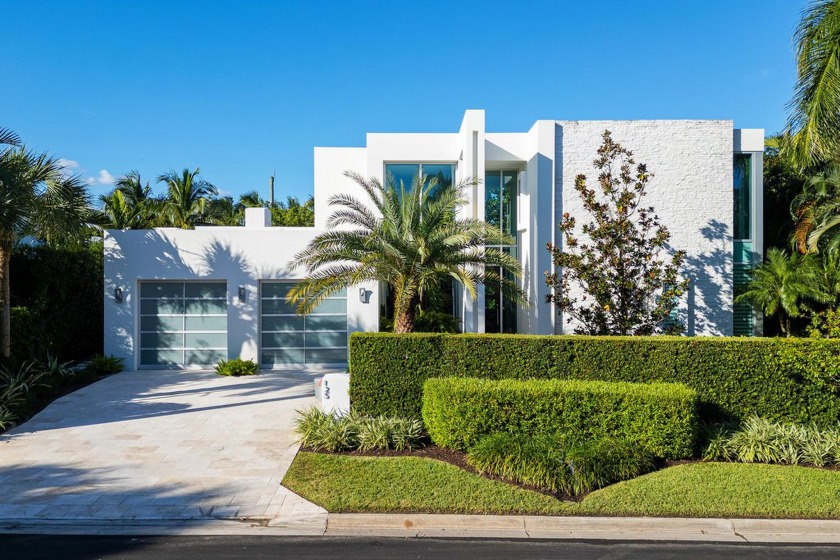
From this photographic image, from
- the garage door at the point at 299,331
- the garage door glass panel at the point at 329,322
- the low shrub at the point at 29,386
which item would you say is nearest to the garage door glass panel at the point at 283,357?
the garage door at the point at 299,331

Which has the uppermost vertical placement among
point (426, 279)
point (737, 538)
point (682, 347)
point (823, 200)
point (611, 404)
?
point (823, 200)

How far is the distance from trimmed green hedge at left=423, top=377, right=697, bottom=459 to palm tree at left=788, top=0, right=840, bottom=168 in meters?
5.25

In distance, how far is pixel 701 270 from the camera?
13469mm

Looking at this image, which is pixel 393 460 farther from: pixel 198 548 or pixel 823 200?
pixel 823 200

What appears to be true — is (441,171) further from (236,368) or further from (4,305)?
(4,305)

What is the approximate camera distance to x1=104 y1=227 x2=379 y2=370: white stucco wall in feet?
46.4

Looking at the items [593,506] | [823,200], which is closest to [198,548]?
[593,506]

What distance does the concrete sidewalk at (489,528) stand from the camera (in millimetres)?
5816

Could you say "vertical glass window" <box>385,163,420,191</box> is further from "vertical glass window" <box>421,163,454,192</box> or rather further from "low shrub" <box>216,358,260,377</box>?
"low shrub" <box>216,358,260,377</box>

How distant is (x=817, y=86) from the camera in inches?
374

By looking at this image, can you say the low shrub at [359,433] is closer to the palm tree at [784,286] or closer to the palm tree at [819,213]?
the palm tree at [784,286]

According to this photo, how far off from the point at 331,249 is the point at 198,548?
21.5 feet

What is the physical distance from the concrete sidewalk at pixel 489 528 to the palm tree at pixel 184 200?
843 inches

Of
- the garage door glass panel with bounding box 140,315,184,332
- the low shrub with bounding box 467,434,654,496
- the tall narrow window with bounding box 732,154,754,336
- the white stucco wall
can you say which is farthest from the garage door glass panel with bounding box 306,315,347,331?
the tall narrow window with bounding box 732,154,754,336
